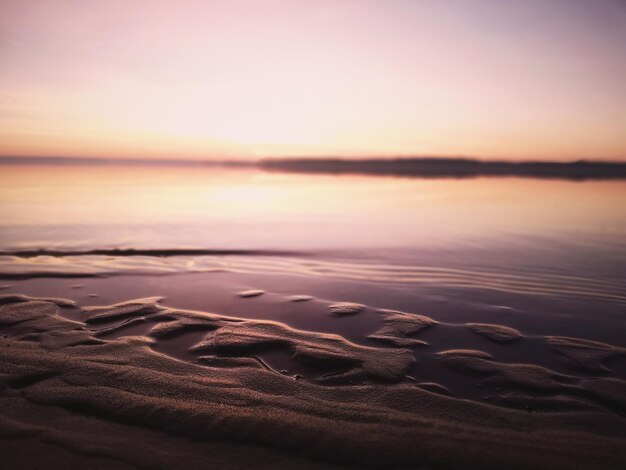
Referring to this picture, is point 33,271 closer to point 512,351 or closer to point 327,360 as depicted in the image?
point 327,360

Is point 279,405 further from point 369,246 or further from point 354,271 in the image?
point 369,246

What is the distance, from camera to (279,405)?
10.3ft

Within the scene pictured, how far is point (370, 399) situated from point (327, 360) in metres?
0.83

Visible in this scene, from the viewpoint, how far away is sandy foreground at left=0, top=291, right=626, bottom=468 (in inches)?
101

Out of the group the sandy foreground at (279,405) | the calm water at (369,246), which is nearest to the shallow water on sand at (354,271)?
the calm water at (369,246)

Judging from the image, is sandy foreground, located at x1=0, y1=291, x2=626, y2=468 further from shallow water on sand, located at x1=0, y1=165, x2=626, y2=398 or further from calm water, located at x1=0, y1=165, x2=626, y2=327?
calm water, located at x1=0, y1=165, x2=626, y2=327

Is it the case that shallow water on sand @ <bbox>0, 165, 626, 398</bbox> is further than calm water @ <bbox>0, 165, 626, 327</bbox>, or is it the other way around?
calm water @ <bbox>0, 165, 626, 327</bbox>

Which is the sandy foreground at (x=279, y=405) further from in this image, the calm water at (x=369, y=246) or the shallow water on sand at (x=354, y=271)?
the calm water at (x=369, y=246)

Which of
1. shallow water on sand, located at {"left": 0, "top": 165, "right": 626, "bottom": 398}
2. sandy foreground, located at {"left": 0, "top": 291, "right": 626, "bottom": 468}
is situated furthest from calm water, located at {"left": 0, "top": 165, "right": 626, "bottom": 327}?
sandy foreground, located at {"left": 0, "top": 291, "right": 626, "bottom": 468}

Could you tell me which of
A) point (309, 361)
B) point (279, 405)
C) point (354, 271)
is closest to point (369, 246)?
point (354, 271)

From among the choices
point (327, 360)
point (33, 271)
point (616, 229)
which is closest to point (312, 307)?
point (327, 360)

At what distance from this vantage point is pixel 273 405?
3.12m

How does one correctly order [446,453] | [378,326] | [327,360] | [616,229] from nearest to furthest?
[446,453], [327,360], [378,326], [616,229]

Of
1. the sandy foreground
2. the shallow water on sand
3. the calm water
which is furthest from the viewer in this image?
the calm water
